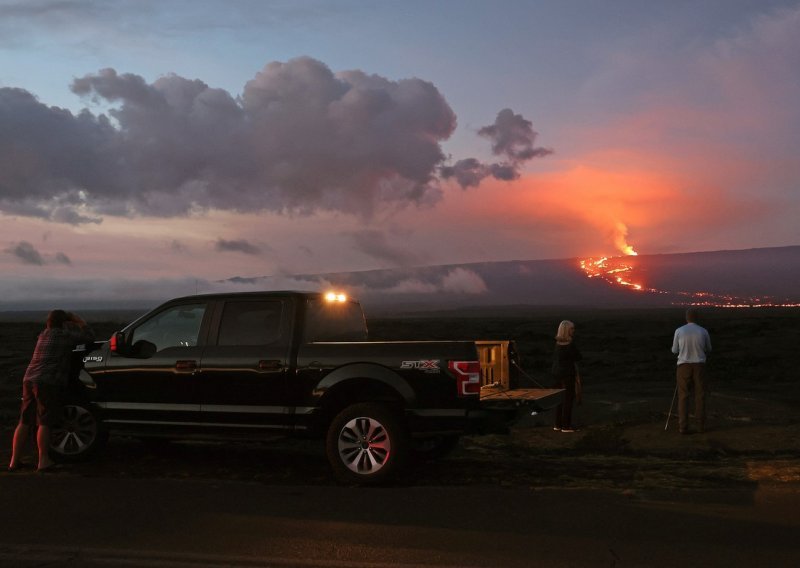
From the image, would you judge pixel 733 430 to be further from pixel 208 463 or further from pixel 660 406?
pixel 208 463

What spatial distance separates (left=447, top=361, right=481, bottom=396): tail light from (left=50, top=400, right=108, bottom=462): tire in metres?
4.54

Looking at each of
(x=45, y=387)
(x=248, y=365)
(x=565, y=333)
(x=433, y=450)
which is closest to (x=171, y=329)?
(x=248, y=365)

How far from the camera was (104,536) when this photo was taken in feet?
22.9

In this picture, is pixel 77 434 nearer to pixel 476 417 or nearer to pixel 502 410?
pixel 476 417

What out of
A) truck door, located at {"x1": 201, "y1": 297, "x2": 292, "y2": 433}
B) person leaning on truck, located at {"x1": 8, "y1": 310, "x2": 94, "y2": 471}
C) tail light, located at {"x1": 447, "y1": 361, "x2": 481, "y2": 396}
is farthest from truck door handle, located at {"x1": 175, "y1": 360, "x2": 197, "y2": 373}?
tail light, located at {"x1": 447, "y1": 361, "x2": 481, "y2": 396}

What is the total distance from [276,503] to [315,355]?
1.81 m

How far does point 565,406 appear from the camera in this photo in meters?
14.0

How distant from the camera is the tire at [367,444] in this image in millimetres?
9125

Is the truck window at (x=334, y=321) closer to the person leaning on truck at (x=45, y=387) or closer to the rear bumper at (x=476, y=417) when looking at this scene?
the rear bumper at (x=476, y=417)

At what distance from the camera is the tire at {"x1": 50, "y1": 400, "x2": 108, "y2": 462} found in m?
10.6

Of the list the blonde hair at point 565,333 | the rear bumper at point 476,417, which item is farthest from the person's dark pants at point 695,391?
the rear bumper at point 476,417

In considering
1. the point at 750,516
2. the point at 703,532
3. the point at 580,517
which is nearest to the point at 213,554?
the point at 580,517

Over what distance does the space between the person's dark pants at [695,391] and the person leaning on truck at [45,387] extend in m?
8.65

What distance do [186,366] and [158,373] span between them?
1.34ft
